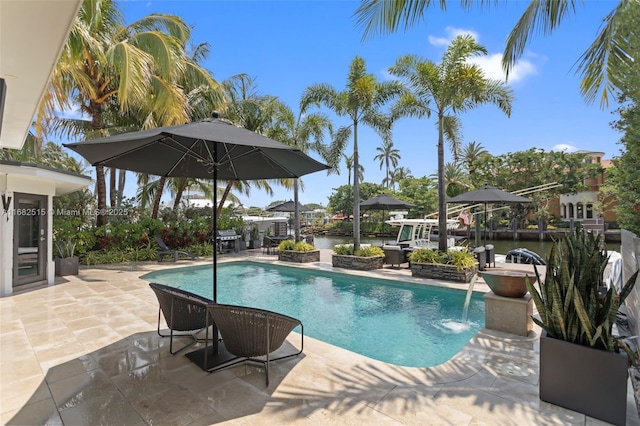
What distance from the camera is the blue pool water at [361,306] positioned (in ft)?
16.1

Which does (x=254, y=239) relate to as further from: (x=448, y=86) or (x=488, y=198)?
(x=448, y=86)

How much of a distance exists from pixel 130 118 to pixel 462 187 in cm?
2573

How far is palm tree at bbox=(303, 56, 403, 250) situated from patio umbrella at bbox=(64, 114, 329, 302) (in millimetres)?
6299

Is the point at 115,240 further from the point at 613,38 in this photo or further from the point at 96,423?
the point at 613,38

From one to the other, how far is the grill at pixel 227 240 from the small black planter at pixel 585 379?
13.6m

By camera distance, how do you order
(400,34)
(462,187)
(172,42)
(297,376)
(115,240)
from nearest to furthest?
(297,376) < (400,34) < (172,42) < (115,240) < (462,187)

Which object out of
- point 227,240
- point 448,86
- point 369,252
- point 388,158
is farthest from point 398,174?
point 448,86

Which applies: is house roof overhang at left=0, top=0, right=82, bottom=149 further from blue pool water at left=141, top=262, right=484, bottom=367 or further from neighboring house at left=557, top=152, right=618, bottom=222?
neighboring house at left=557, top=152, right=618, bottom=222

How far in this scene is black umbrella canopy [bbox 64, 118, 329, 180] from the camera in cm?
303

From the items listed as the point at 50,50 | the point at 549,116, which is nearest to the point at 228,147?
the point at 50,50

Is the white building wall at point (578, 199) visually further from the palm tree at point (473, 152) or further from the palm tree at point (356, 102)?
the palm tree at point (356, 102)

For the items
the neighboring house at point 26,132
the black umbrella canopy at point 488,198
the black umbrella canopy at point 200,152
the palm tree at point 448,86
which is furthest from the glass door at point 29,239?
the black umbrella canopy at point 488,198

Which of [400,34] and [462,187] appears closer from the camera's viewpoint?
[400,34]

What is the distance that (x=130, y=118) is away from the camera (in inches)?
499
